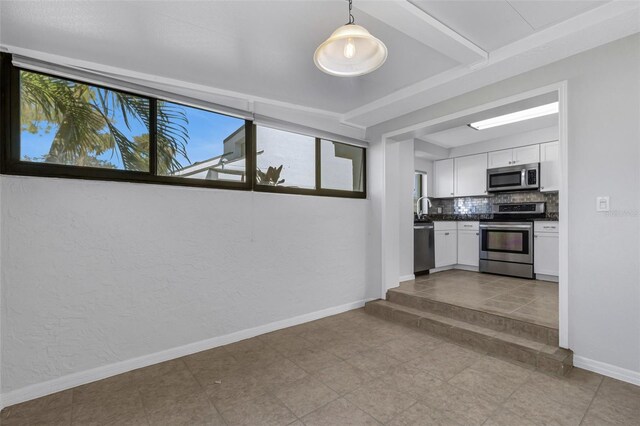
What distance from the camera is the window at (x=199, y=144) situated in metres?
2.71

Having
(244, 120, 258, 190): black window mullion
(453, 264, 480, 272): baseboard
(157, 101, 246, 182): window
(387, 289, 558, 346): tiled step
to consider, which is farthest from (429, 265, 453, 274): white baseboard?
(157, 101, 246, 182): window

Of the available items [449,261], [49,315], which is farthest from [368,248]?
[49,315]

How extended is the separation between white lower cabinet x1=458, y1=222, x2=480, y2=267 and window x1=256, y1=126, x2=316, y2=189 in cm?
336

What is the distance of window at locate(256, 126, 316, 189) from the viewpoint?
3.28m

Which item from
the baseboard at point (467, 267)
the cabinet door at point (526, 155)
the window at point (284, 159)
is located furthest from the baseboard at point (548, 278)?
the window at point (284, 159)

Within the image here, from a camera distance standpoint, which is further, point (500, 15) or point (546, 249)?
point (546, 249)

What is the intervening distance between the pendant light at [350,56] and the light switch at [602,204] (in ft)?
6.45

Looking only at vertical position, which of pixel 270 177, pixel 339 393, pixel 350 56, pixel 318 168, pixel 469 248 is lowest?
pixel 339 393

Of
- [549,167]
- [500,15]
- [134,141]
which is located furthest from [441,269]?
[134,141]

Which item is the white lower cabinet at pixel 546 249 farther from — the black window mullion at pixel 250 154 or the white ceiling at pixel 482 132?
the black window mullion at pixel 250 154

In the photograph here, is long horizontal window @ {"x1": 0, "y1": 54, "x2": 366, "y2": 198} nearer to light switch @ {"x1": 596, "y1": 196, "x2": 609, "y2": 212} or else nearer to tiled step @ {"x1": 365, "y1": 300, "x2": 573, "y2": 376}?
tiled step @ {"x1": 365, "y1": 300, "x2": 573, "y2": 376}

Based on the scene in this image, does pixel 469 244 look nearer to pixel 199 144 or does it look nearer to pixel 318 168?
pixel 318 168

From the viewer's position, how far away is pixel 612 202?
2.18 m

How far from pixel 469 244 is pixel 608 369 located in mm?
3346
